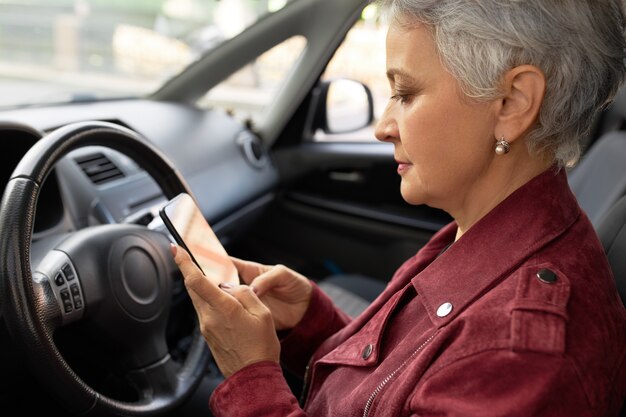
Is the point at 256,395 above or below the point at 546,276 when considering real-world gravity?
below

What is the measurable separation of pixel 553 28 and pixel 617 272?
0.43 m

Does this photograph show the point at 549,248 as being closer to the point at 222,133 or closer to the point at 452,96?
the point at 452,96

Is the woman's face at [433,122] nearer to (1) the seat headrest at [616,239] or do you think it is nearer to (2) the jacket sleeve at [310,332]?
(1) the seat headrest at [616,239]

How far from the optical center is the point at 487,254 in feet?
2.87

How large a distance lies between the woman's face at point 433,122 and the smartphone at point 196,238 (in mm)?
326

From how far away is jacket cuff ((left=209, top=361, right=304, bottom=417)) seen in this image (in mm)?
918

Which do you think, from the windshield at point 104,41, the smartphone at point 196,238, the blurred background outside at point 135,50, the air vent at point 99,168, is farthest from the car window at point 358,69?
the smartphone at point 196,238

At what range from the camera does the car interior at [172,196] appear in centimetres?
102

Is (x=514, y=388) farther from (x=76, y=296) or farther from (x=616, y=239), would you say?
(x=76, y=296)

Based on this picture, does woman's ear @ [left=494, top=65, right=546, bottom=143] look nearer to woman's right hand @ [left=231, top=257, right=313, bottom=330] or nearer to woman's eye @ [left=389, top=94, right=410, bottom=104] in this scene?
woman's eye @ [left=389, top=94, right=410, bottom=104]

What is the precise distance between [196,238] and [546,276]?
51 centimetres

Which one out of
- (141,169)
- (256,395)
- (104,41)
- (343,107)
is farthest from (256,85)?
(256,395)

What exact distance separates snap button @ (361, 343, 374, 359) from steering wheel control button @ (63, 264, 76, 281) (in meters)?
0.48

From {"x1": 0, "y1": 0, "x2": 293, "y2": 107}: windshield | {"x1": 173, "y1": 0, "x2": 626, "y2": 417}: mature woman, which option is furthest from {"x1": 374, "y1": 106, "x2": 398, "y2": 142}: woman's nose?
{"x1": 0, "y1": 0, "x2": 293, "y2": 107}: windshield
